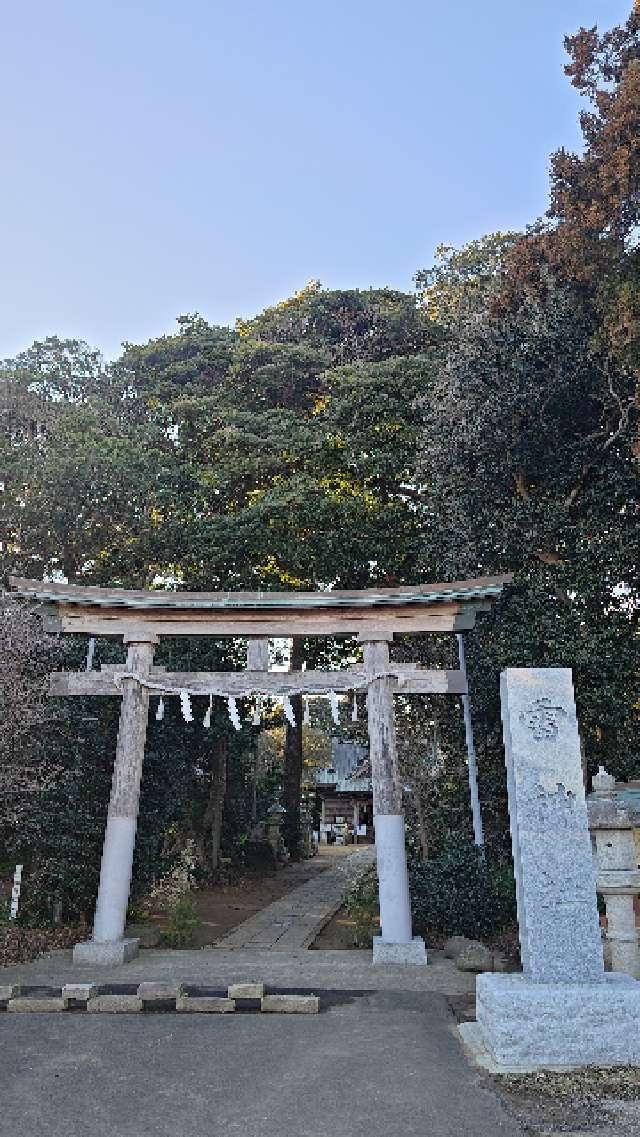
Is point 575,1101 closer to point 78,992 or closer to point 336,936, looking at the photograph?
point 78,992

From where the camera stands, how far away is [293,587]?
22.1 metres

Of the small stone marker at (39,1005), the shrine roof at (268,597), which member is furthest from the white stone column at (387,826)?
the small stone marker at (39,1005)

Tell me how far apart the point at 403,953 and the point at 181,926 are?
3.83m

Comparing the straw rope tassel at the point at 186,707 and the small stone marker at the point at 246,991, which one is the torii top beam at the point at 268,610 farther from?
the small stone marker at the point at 246,991

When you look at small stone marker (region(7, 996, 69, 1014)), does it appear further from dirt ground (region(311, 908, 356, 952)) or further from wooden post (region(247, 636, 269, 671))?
wooden post (region(247, 636, 269, 671))

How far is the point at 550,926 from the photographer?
6.86 meters

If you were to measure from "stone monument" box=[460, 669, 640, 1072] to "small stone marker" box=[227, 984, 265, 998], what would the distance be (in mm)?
2362

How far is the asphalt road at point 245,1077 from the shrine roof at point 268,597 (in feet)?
18.7

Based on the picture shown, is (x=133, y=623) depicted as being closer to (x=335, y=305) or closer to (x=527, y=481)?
(x=527, y=481)

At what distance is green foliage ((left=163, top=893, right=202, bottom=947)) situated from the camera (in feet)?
39.1

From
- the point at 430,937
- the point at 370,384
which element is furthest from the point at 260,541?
the point at 430,937

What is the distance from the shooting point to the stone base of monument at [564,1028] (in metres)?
6.29

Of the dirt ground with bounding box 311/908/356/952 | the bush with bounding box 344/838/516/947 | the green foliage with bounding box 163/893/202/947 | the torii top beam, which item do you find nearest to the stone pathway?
the dirt ground with bounding box 311/908/356/952

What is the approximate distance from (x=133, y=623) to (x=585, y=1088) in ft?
29.4
